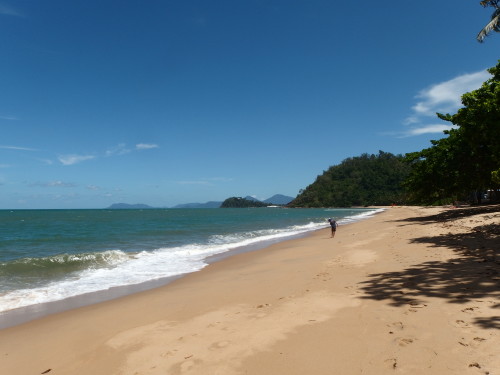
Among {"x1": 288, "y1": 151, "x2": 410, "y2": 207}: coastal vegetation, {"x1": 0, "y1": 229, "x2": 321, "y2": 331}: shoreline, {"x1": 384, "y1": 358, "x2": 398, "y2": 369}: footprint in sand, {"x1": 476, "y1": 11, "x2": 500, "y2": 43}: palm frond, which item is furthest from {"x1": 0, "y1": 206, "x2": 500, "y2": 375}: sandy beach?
{"x1": 288, "y1": 151, "x2": 410, "y2": 207}: coastal vegetation

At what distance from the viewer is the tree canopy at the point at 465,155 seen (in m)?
16.1

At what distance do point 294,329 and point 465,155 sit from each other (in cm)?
2789

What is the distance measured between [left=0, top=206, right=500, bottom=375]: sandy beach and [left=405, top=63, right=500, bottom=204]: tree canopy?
10.6 meters

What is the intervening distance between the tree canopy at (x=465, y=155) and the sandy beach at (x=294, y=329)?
10.6m

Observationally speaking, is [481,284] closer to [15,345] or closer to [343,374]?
[343,374]

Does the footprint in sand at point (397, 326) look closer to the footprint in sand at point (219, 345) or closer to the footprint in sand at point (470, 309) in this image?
the footprint in sand at point (470, 309)

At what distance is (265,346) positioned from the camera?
14.3 ft

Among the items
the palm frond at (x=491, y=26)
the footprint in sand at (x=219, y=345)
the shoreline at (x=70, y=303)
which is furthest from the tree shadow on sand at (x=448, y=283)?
the palm frond at (x=491, y=26)

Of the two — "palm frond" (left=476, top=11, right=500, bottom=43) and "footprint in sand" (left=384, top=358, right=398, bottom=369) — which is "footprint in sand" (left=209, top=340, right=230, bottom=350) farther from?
"palm frond" (left=476, top=11, right=500, bottom=43)

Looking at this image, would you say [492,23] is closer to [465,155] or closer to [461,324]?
[465,155]

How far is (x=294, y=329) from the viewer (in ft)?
16.0

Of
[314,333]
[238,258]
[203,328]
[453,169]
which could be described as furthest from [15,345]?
[453,169]

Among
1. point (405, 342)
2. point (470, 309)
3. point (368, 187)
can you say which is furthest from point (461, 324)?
point (368, 187)

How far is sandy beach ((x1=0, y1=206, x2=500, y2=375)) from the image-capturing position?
3.79 meters
